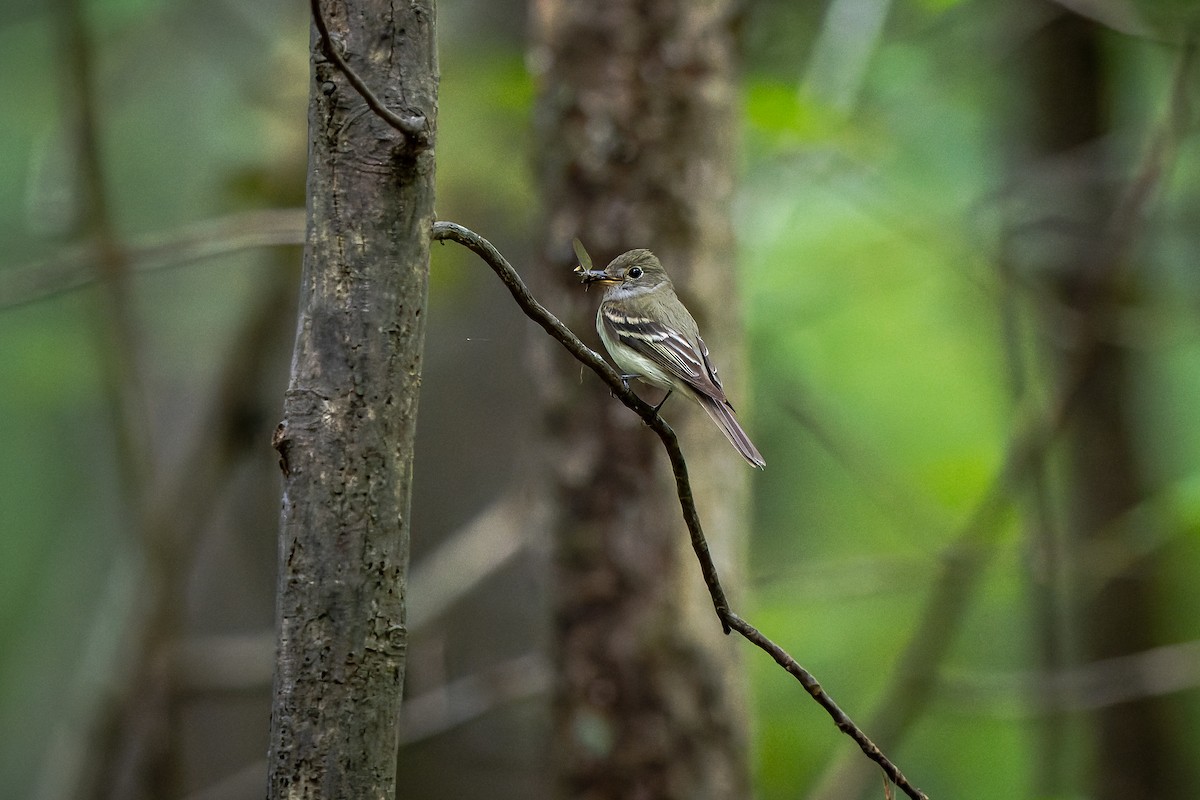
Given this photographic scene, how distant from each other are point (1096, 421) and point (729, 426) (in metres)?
4.98

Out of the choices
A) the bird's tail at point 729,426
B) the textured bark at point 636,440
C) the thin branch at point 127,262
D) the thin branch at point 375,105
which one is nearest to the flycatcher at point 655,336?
the bird's tail at point 729,426

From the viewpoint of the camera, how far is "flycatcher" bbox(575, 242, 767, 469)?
2.50 m

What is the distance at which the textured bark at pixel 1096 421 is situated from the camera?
20.7ft

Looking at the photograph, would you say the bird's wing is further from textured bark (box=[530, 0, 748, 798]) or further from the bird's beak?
textured bark (box=[530, 0, 748, 798])

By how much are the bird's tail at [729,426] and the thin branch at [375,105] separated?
0.81m

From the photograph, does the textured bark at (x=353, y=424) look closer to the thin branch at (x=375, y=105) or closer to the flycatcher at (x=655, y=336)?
the thin branch at (x=375, y=105)

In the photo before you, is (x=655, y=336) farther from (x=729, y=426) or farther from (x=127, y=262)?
(x=127, y=262)

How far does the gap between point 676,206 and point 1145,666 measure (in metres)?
3.18

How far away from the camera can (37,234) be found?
634 centimetres

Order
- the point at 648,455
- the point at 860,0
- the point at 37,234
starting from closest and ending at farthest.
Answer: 1. the point at 648,455
2. the point at 860,0
3. the point at 37,234

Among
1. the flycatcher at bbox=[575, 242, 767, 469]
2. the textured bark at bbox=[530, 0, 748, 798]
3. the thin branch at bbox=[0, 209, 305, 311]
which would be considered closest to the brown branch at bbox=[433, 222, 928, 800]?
the flycatcher at bbox=[575, 242, 767, 469]

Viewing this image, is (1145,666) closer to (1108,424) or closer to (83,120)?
(1108,424)

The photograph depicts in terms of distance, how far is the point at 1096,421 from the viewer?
663 cm

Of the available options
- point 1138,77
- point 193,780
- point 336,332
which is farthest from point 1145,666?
point 193,780
